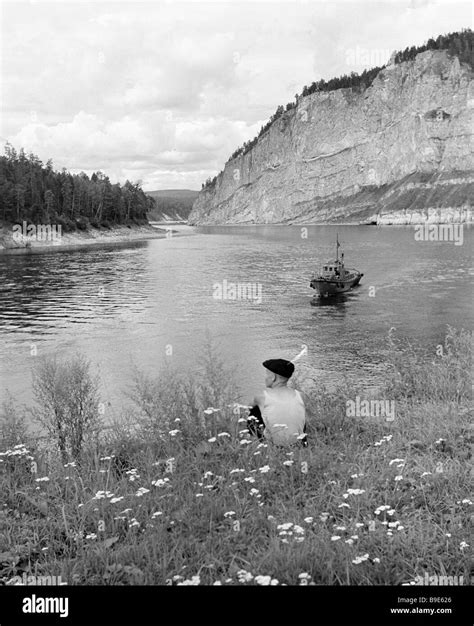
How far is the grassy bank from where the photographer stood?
16.9ft

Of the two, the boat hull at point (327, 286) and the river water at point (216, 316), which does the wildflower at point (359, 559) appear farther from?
the boat hull at point (327, 286)

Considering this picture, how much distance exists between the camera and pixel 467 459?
7.93 meters

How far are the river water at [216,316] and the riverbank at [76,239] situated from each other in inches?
A: 1042

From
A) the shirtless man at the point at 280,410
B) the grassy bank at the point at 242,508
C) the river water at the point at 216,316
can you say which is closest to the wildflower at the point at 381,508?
the grassy bank at the point at 242,508

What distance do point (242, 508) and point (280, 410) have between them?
2.14 meters

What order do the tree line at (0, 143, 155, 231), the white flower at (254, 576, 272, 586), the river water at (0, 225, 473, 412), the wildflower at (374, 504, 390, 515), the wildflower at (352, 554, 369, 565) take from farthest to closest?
the tree line at (0, 143, 155, 231)
the river water at (0, 225, 473, 412)
the wildflower at (374, 504, 390, 515)
the wildflower at (352, 554, 369, 565)
the white flower at (254, 576, 272, 586)

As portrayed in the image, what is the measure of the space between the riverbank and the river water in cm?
2647

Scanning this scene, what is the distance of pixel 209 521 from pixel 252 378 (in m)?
17.8

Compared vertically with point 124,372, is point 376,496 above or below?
above

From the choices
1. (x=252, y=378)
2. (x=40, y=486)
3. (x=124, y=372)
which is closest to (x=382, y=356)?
(x=252, y=378)

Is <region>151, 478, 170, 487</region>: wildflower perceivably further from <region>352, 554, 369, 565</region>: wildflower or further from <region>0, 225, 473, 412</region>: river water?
<region>0, 225, 473, 412</region>: river water

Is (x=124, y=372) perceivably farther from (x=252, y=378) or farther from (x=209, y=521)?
(x=209, y=521)

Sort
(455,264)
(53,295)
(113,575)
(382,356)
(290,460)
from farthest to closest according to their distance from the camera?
(455,264), (53,295), (382,356), (290,460), (113,575)

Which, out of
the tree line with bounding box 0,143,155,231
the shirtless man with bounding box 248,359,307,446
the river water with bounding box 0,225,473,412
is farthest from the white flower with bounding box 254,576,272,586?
the tree line with bounding box 0,143,155,231
